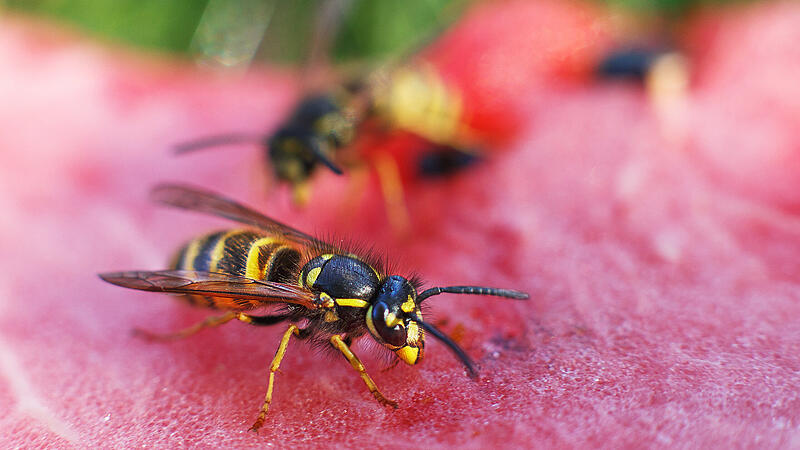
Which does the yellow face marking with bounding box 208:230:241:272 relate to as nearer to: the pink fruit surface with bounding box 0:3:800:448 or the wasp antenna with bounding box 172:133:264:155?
the pink fruit surface with bounding box 0:3:800:448

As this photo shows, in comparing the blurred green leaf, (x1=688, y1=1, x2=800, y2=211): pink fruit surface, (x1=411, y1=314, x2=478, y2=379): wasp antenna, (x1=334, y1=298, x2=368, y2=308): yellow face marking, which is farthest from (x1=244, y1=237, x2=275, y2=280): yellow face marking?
the blurred green leaf

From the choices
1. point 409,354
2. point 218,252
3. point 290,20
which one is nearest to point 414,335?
point 409,354

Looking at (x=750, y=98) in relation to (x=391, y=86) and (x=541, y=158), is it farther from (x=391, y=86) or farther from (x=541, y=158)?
(x=391, y=86)

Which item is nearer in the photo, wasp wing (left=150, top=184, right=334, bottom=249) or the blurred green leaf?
wasp wing (left=150, top=184, right=334, bottom=249)

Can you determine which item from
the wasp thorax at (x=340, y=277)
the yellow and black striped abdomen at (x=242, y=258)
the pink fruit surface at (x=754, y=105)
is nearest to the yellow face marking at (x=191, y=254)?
the yellow and black striped abdomen at (x=242, y=258)

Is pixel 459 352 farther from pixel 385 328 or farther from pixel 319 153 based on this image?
pixel 319 153

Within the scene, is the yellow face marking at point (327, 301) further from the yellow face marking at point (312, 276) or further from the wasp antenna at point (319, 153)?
the wasp antenna at point (319, 153)
